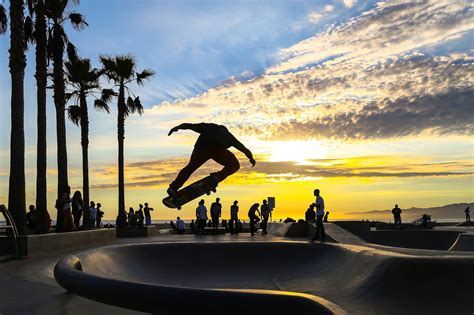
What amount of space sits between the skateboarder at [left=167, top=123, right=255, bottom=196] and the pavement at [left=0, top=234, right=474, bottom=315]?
2.14m

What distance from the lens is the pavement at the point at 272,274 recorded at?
637 cm

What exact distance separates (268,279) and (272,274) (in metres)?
0.45

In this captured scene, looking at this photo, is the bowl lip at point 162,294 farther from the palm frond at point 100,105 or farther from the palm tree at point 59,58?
the palm frond at point 100,105

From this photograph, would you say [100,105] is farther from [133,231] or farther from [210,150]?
[210,150]

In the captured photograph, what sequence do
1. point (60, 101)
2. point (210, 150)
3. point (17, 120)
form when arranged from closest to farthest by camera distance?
point (210, 150), point (17, 120), point (60, 101)

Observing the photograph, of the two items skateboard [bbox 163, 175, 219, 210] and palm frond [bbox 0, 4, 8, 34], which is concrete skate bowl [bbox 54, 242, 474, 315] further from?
palm frond [bbox 0, 4, 8, 34]

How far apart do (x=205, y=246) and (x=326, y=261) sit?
331 cm

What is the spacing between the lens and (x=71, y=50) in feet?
69.3

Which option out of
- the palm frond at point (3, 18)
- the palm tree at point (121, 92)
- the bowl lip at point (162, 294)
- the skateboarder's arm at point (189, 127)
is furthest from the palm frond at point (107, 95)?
the bowl lip at point (162, 294)

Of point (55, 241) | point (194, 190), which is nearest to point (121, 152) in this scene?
point (55, 241)

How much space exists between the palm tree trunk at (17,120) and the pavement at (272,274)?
2.38 m

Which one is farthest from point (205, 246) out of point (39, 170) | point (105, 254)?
point (39, 170)

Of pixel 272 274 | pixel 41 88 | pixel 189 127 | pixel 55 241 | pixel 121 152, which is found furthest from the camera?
pixel 121 152

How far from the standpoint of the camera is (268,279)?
11320mm
